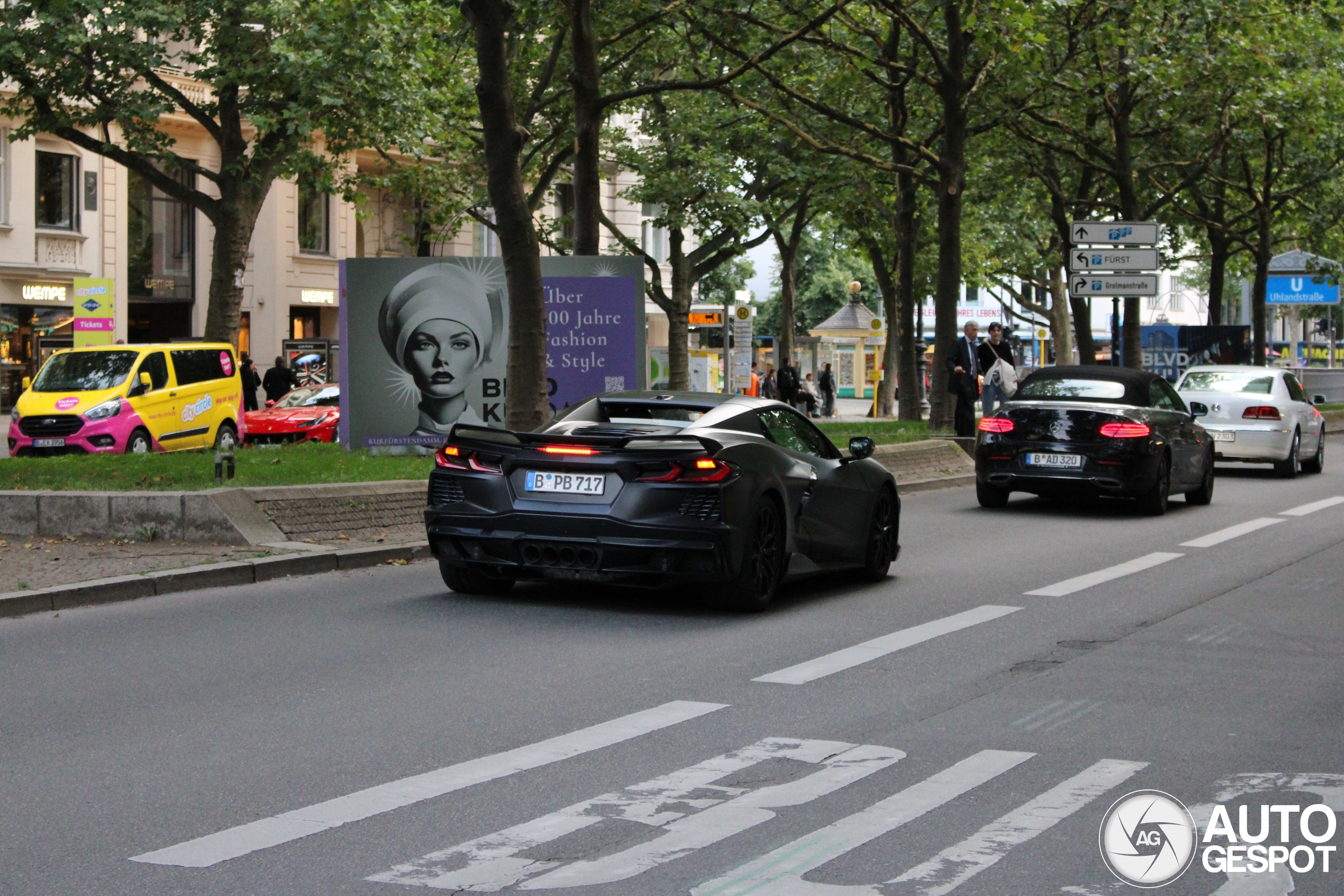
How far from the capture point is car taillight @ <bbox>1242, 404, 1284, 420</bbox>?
79.7ft

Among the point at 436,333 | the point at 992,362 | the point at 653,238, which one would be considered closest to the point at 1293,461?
the point at 992,362

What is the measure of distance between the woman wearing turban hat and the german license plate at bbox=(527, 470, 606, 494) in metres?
10.9

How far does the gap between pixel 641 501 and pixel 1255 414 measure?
55.6ft

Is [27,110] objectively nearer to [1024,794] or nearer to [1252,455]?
[1252,455]

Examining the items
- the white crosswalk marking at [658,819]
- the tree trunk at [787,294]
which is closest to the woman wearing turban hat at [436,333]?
the white crosswalk marking at [658,819]

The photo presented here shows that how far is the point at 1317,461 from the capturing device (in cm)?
2606

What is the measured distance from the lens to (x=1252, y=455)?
2448 centimetres

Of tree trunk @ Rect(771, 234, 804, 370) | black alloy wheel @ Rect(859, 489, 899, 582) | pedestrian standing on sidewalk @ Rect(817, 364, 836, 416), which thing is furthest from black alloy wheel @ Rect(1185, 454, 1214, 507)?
pedestrian standing on sidewalk @ Rect(817, 364, 836, 416)

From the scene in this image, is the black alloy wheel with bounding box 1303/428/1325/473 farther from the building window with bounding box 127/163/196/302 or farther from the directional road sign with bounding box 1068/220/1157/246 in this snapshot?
the building window with bounding box 127/163/196/302

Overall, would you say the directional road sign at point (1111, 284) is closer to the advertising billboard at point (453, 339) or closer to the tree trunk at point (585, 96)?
the advertising billboard at point (453, 339)

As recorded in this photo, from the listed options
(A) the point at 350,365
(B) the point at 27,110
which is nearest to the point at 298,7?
(B) the point at 27,110

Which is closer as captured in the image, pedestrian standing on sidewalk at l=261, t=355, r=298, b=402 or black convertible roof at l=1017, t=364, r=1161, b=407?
black convertible roof at l=1017, t=364, r=1161, b=407

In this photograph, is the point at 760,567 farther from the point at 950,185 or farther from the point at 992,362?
the point at 992,362

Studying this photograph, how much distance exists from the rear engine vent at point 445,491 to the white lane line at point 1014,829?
16.5 feet
